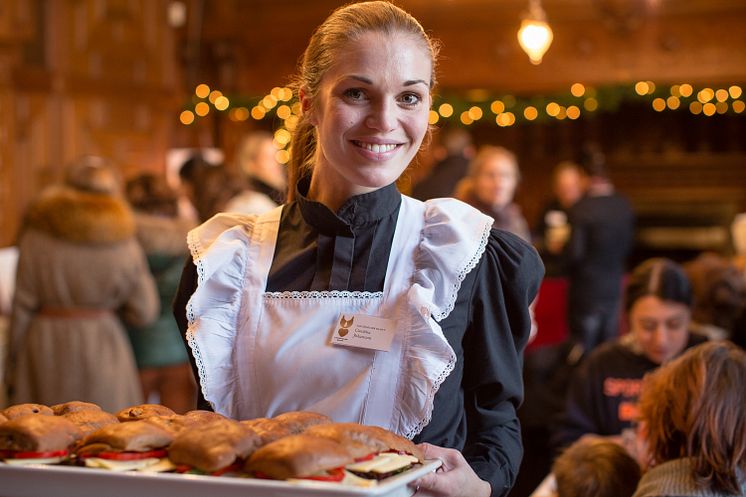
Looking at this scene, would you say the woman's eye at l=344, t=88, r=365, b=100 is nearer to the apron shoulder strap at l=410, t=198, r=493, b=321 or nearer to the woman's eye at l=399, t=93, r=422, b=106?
the woman's eye at l=399, t=93, r=422, b=106

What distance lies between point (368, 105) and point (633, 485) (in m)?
1.43

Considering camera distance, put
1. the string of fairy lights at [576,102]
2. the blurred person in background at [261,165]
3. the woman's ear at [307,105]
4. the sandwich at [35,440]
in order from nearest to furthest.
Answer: the sandwich at [35,440], the woman's ear at [307,105], the blurred person in background at [261,165], the string of fairy lights at [576,102]

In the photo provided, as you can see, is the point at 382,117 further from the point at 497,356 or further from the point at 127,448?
the point at 127,448

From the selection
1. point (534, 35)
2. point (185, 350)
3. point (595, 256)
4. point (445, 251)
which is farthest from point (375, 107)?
point (595, 256)

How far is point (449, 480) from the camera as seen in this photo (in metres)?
1.39

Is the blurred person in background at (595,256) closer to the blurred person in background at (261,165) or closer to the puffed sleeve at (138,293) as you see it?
the blurred person in background at (261,165)

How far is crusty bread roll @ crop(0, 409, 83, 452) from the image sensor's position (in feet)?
4.21

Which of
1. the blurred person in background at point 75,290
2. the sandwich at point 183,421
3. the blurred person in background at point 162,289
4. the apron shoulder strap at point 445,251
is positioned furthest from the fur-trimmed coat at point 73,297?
the sandwich at point 183,421

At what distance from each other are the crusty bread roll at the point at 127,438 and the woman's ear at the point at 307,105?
0.59m

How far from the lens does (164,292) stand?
5.21 meters

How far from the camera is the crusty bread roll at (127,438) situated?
1265 mm

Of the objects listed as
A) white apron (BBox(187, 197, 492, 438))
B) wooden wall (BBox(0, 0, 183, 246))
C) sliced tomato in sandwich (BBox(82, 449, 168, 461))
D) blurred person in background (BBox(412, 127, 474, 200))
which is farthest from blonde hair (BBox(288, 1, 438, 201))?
wooden wall (BBox(0, 0, 183, 246))

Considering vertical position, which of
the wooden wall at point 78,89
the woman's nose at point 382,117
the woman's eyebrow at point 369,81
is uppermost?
the wooden wall at point 78,89

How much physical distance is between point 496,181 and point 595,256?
2.12 m
